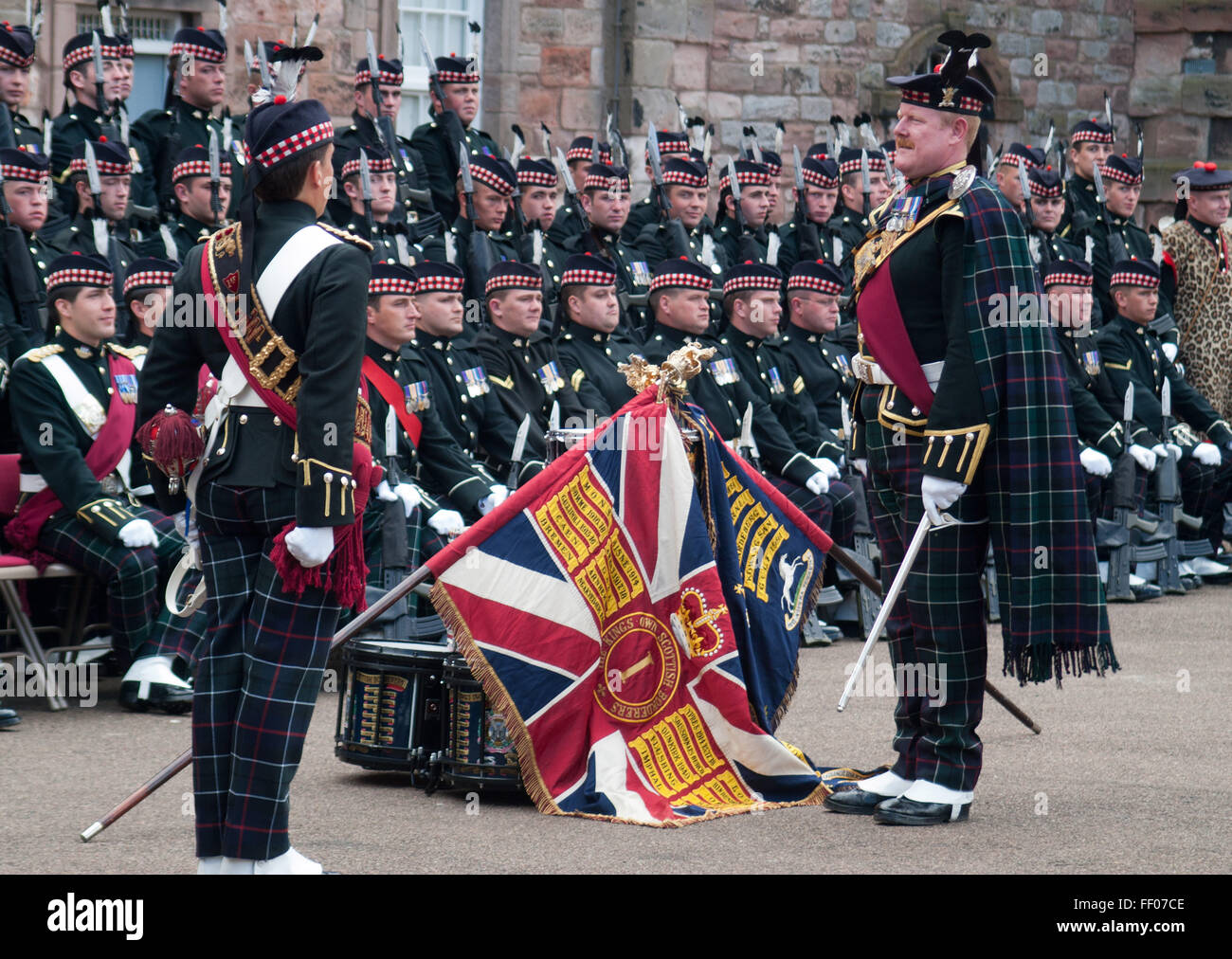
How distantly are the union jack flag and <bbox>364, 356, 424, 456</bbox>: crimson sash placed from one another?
80.7 inches

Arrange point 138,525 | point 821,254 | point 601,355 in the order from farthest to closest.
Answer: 1. point 821,254
2. point 601,355
3. point 138,525

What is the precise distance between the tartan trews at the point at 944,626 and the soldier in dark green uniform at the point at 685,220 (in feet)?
21.9

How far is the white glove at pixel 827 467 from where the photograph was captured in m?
9.66

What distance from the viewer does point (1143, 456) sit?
1084 cm

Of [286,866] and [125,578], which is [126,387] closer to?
[125,578]

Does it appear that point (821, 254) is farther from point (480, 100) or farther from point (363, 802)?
point (363, 802)

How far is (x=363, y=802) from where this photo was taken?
5.95 metres

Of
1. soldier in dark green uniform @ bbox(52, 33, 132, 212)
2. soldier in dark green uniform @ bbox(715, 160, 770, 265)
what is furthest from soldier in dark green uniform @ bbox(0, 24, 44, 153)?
soldier in dark green uniform @ bbox(715, 160, 770, 265)

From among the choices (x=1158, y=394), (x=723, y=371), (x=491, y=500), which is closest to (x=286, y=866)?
(x=491, y=500)

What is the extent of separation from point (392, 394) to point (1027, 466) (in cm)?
333

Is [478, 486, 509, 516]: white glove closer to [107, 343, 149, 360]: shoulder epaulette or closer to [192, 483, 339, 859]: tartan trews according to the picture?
[107, 343, 149, 360]: shoulder epaulette
